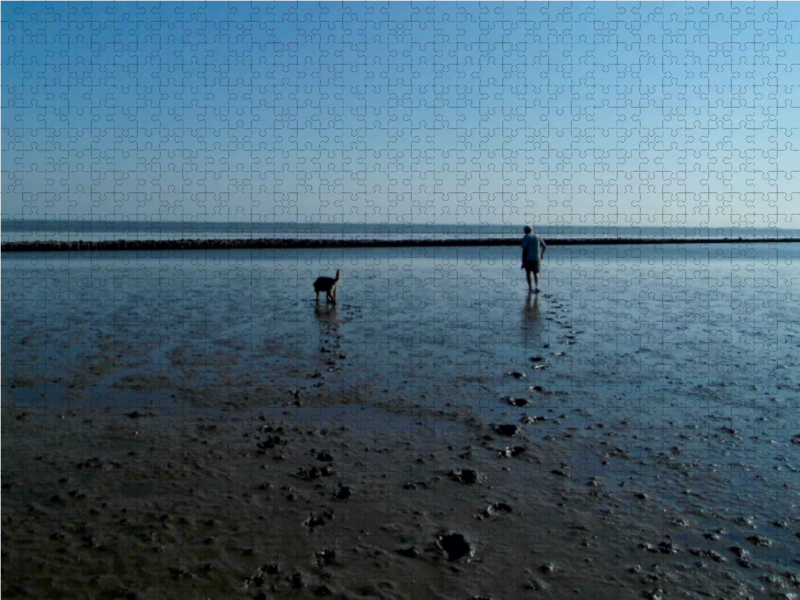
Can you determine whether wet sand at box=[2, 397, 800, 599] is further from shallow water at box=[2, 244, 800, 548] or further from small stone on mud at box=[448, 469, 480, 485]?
shallow water at box=[2, 244, 800, 548]

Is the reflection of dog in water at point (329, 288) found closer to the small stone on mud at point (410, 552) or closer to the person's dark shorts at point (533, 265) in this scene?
the person's dark shorts at point (533, 265)

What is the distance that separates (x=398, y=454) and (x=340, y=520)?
1.73m

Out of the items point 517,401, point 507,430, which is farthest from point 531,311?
point 507,430

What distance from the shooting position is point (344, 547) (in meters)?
5.92

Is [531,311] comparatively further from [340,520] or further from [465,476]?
[340,520]

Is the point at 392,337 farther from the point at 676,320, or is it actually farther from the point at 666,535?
the point at 666,535

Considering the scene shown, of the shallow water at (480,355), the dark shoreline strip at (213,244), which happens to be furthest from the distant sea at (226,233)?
the shallow water at (480,355)

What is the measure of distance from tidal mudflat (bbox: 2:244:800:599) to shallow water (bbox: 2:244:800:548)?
65 mm

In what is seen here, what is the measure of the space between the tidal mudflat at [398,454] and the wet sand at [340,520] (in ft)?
0.08

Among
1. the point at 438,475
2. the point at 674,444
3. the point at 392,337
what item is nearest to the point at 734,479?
the point at 674,444

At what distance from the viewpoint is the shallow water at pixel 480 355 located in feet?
27.9

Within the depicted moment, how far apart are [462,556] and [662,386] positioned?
6181mm

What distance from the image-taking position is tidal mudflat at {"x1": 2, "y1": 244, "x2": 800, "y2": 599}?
18.4ft

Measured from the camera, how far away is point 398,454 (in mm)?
8008
